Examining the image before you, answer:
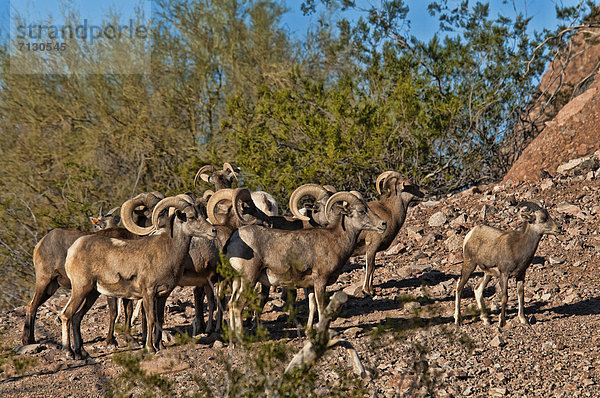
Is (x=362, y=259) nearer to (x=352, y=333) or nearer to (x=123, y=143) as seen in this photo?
(x=352, y=333)

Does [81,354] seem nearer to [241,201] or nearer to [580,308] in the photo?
[241,201]

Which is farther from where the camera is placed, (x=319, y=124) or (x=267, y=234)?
(x=319, y=124)

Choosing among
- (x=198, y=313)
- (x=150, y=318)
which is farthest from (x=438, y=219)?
(x=150, y=318)

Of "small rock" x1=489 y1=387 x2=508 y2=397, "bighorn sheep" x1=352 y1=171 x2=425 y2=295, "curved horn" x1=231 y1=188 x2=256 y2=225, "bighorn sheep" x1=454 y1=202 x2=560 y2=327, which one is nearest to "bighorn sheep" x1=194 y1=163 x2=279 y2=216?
"curved horn" x1=231 y1=188 x2=256 y2=225

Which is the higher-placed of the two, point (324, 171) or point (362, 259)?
point (324, 171)

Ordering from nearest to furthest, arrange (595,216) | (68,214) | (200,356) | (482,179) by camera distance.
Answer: (200,356) < (595,216) < (68,214) < (482,179)

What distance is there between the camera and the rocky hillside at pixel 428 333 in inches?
263

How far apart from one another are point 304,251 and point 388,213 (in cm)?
347

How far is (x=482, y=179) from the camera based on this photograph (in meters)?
18.8

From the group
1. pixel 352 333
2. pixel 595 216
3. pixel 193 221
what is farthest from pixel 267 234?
pixel 595 216

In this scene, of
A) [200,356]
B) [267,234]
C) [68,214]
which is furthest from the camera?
[68,214]

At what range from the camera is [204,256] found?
9406mm

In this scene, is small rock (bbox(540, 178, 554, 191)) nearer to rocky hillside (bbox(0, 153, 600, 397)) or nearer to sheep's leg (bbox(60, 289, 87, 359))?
rocky hillside (bbox(0, 153, 600, 397))

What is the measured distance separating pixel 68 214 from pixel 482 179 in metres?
10.5
